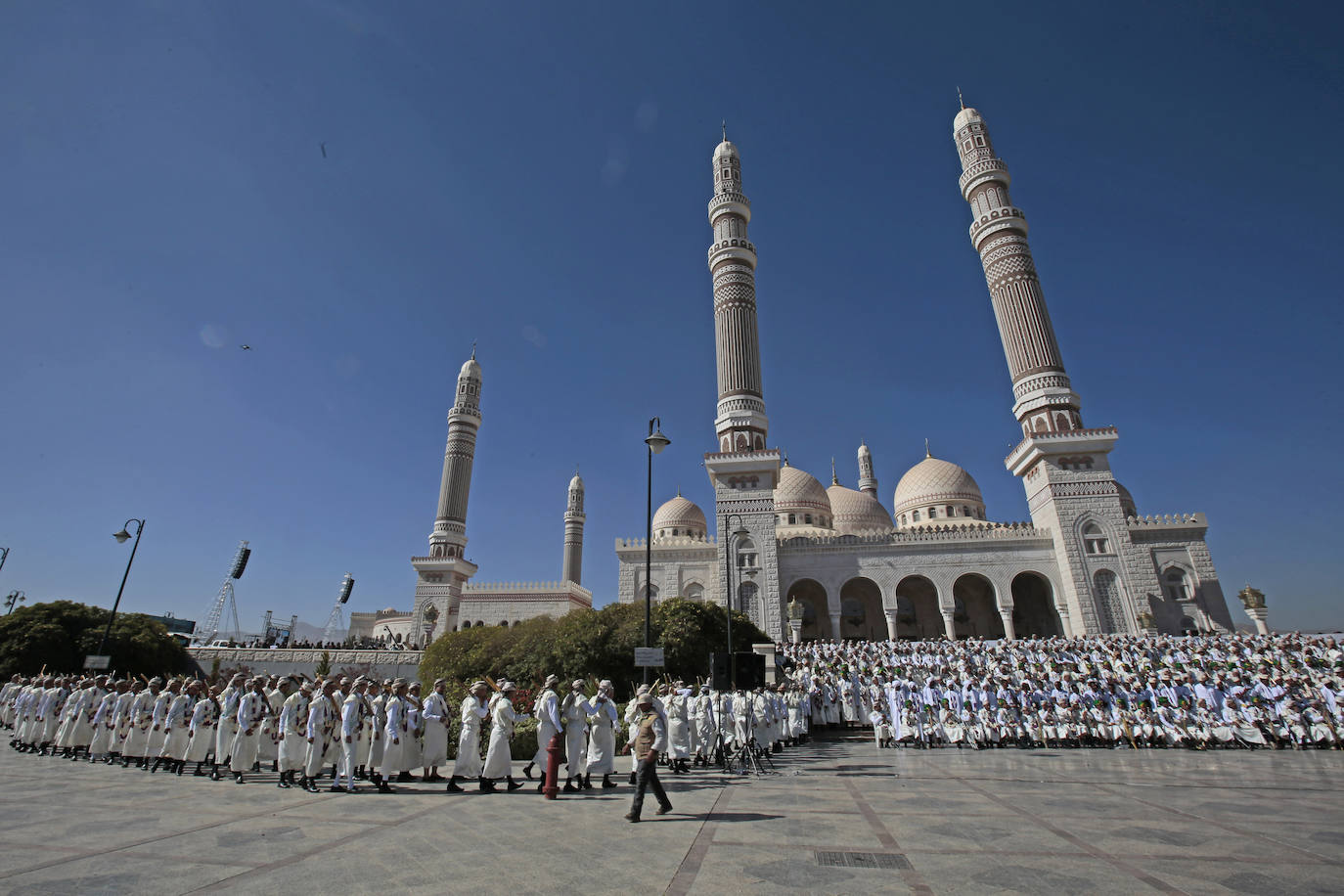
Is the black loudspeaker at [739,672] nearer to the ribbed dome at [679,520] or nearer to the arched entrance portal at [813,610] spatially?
the arched entrance portal at [813,610]

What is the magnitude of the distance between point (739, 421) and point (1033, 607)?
64.0 ft

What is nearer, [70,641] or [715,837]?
[715,837]

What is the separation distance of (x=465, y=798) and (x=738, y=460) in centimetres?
2868

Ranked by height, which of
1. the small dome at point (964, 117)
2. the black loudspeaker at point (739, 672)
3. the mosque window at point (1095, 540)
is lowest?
the black loudspeaker at point (739, 672)

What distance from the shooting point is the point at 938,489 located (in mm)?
43812

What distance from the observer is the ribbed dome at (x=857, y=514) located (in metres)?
46.5

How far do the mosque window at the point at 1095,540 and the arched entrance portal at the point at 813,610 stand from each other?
44.2ft

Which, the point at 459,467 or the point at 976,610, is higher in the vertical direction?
the point at 459,467

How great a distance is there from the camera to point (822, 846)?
5.33m

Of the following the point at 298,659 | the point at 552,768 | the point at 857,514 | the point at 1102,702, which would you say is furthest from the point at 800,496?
the point at 552,768

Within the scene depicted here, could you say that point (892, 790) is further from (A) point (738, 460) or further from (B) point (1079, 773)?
(A) point (738, 460)

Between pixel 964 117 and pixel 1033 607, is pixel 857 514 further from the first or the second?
pixel 964 117

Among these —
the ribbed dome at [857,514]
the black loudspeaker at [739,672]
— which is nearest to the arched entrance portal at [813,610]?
the ribbed dome at [857,514]

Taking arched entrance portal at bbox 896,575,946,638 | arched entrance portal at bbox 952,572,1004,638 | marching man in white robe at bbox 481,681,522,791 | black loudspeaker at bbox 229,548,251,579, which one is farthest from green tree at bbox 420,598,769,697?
black loudspeaker at bbox 229,548,251,579
